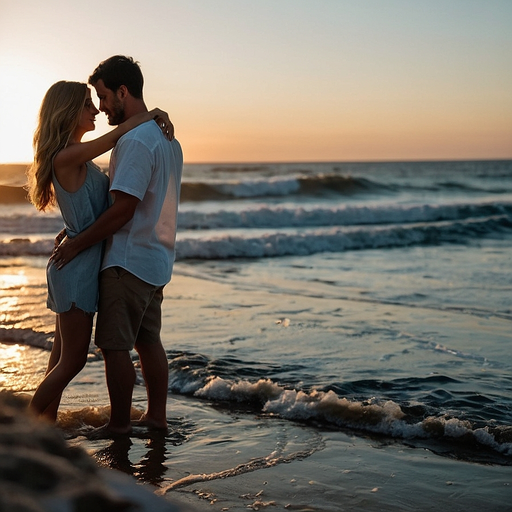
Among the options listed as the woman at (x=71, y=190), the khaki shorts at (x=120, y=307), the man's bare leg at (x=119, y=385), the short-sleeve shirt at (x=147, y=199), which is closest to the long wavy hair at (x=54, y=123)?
the woman at (x=71, y=190)

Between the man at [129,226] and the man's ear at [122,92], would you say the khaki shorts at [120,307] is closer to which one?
the man at [129,226]

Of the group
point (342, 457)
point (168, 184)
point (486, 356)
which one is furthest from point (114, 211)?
point (486, 356)

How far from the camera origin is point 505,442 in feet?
14.6

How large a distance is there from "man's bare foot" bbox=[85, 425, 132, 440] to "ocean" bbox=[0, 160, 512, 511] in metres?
0.05

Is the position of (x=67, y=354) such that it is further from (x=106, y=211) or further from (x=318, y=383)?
(x=318, y=383)

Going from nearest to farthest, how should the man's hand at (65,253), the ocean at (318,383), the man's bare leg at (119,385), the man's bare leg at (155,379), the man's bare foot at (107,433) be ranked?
the ocean at (318,383) < the man's hand at (65,253) < the man's bare leg at (119,385) < the man's bare foot at (107,433) < the man's bare leg at (155,379)

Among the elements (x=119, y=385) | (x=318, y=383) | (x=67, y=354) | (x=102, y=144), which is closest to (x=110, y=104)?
(x=102, y=144)

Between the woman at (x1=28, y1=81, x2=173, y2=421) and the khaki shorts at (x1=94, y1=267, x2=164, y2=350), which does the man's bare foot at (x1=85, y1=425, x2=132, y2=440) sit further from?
the khaki shorts at (x1=94, y1=267, x2=164, y2=350)

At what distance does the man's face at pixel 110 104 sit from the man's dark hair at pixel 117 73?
0.08 ft

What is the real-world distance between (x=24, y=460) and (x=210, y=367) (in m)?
4.37

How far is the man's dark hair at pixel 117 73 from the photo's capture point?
400 centimetres

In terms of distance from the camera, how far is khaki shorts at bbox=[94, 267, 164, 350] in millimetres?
4062

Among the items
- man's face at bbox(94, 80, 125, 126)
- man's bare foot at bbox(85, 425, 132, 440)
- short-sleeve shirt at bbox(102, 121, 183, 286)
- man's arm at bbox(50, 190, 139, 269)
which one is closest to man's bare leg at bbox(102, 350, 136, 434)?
man's bare foot at bbox(85, 425, 132, 440)

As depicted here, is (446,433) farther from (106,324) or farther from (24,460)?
(24,460)
